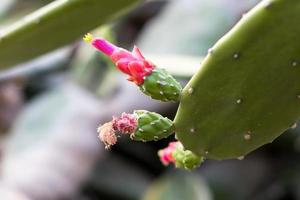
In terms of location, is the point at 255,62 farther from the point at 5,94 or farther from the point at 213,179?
the point at 5,94

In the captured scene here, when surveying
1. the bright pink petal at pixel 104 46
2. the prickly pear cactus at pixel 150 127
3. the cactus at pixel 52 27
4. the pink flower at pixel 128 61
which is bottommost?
the prickly pear cactus at pixel 150 127

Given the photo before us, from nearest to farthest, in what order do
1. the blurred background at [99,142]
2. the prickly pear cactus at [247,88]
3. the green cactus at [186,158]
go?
the prickly pear cactus at [247,88], the green cactus at [186,158], the blurred background at [99,142]

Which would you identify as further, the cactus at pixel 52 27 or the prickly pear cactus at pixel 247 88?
the cactus at pixel 52 27

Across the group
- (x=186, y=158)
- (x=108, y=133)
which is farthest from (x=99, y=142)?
(x=108, y=133)

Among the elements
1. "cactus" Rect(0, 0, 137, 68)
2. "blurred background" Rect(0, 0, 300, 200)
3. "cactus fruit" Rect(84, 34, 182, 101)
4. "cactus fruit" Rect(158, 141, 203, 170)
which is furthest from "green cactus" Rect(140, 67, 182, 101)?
"blurred background" Rect(0, 0, 300, 200)

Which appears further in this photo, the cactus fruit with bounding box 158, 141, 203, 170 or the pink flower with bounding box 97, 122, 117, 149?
the cactus fruit with bounding box 158, 141, 203, 170

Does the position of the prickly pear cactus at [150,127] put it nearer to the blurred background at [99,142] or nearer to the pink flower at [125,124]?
the pink flower at [125,124]

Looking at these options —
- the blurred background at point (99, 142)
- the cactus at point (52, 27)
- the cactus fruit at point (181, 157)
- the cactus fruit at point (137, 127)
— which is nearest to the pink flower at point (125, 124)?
the cactus fruit at point (137, 127)

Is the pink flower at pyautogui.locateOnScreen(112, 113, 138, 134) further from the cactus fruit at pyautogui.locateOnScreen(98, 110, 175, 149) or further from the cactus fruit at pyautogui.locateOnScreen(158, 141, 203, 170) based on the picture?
the cactus fruit at pyautogui.locateOnScreen(158, 141, 203, 170)
